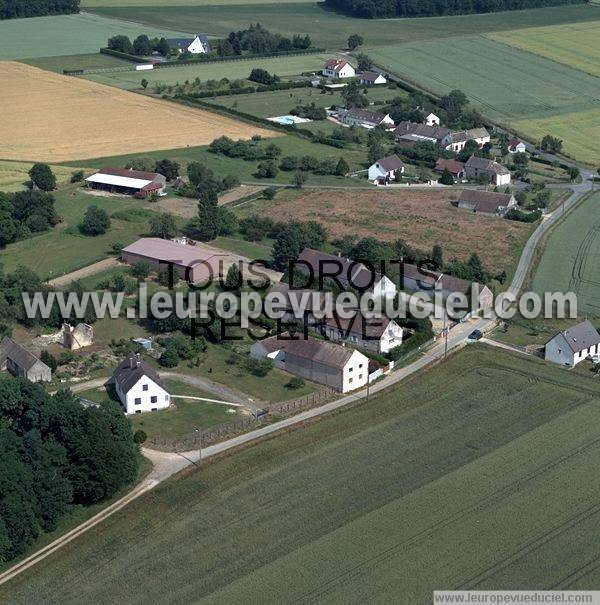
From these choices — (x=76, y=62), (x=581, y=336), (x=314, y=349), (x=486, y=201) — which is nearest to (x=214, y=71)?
(x=76, y=62)

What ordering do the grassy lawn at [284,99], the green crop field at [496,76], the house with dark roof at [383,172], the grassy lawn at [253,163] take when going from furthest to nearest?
the green crop field at [496,76] → the grassy lawn at [284,99] → the house with dark roof at [383,172] → the grassy lawn at [253,163]

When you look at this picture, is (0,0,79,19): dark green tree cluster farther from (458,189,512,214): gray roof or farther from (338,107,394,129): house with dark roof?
(458,189,512,214): gray roof

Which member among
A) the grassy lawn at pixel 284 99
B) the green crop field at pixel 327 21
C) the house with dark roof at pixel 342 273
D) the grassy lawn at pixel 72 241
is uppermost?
the green crop field at pixel 327 21

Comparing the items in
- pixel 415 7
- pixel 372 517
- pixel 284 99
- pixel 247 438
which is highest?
pixel 415 7

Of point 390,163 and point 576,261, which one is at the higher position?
point 390,163

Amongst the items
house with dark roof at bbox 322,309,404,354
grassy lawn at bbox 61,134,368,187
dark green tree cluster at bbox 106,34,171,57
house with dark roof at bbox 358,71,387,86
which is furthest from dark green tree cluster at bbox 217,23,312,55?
house with dark roof at bbox 322,309,404,354

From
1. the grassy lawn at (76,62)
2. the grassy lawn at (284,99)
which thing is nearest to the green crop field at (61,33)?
the grassy lawn at (76,62)

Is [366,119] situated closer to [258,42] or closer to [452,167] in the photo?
[452,167]

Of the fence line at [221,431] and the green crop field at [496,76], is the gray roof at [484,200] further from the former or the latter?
the fence line at [221,431]
